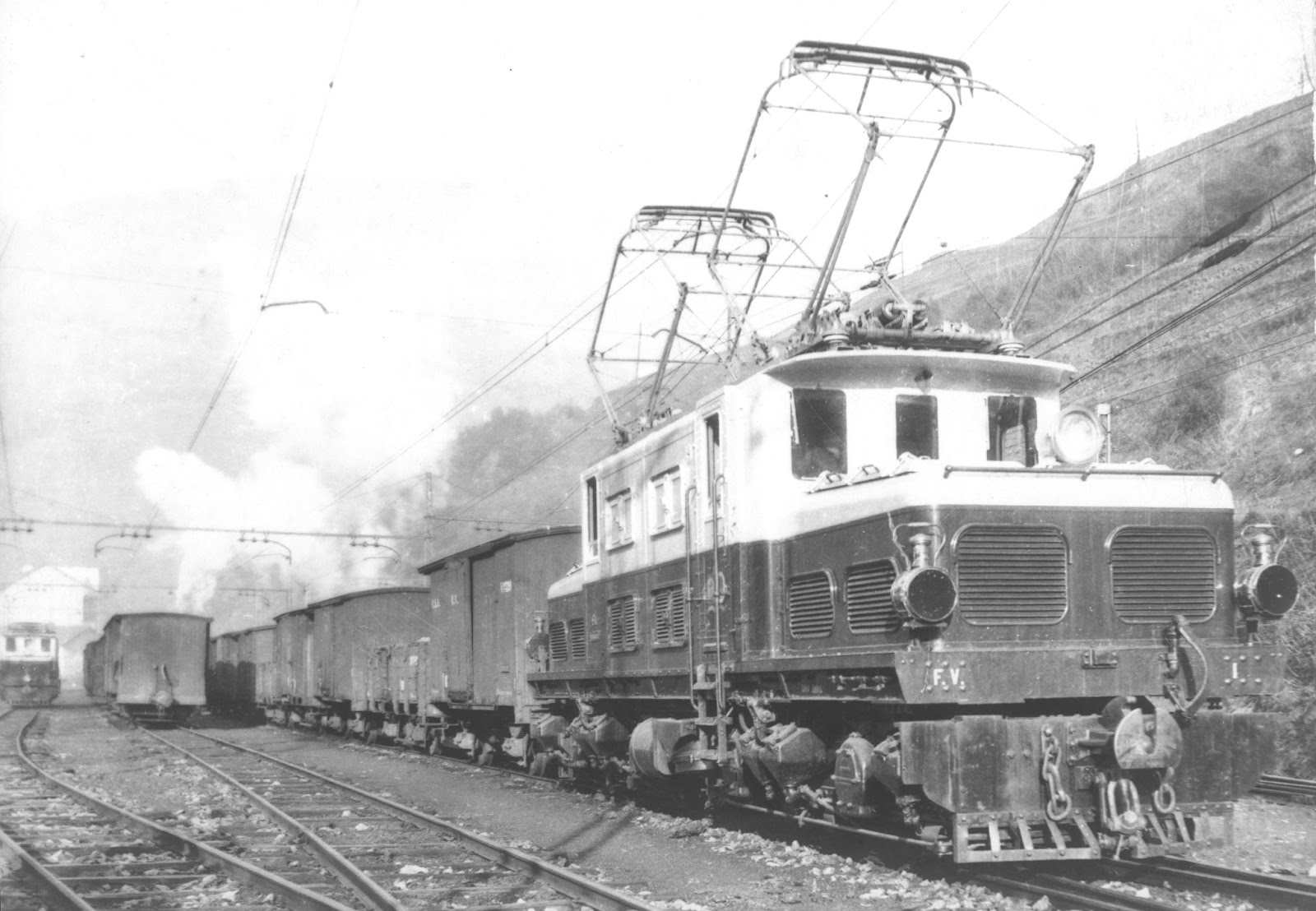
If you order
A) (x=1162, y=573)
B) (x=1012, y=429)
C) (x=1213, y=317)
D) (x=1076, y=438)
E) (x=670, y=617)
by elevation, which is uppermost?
(x=1213, y=317)

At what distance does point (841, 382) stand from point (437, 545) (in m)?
93.6

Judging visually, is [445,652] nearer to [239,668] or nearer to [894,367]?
[894,367]

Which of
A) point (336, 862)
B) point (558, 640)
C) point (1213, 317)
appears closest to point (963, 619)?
point (336, 862)

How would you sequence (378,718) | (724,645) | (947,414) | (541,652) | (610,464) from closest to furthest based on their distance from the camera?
1. (947,414)
2. (724,645)
3. (610,464)
4. (541,652)
5. (378,718)

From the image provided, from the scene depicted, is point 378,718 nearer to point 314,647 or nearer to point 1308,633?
point 314,647

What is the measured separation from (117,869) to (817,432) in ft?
21.0

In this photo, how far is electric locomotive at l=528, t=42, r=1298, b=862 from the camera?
7.82 meters

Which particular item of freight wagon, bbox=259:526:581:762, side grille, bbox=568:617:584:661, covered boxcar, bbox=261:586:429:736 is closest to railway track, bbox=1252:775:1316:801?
side grille, bbox=568:617:584:661

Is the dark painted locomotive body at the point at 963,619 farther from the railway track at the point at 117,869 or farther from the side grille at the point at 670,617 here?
the railway track at the point at 117,869

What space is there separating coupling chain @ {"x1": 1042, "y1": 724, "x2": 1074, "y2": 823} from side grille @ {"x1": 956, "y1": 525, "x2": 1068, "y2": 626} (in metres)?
0.76

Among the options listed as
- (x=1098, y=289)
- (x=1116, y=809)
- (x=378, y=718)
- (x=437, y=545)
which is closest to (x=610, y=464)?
(x=1116, y=809)

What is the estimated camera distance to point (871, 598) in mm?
8570

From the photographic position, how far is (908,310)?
9742 mm

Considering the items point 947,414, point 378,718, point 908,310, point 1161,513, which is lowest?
point 378,718
